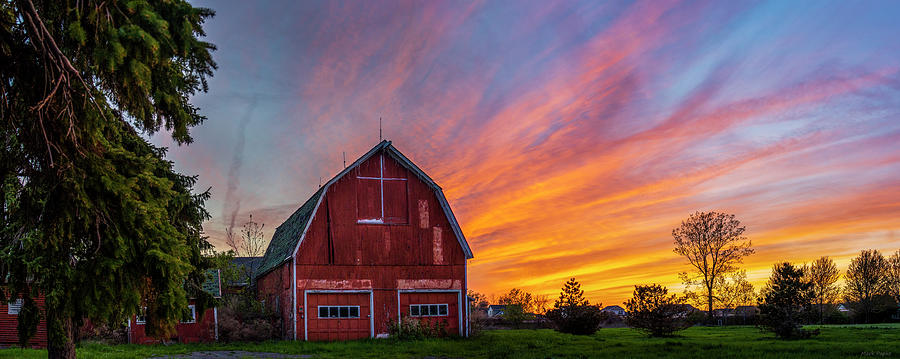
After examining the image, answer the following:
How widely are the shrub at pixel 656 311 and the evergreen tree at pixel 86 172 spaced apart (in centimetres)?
2129

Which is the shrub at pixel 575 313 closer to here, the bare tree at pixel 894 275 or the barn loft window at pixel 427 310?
the barn loft window at pixel 427 310

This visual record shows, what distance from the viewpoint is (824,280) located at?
202ft

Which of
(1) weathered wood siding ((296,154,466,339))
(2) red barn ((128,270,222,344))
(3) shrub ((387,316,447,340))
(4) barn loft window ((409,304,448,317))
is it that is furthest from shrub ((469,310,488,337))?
(2) red barn ((128,270,222,344))

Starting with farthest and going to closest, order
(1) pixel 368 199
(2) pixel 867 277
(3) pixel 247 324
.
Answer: (2) pixel 867 277 < (3) pixel 247 324 < (1) pixel 368 199

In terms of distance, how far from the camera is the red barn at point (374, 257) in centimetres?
2552

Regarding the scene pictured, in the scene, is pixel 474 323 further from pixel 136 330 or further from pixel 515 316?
pixel 515 316

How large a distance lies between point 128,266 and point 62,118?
200cm

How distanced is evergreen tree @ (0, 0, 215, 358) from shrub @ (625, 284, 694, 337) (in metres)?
21.3

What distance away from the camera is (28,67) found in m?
7.99

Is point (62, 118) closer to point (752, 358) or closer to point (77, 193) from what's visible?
point (77, 193)

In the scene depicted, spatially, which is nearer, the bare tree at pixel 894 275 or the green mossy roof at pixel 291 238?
the green mossy roof at pixel 291 238

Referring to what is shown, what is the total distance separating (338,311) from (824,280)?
55453 millimetres

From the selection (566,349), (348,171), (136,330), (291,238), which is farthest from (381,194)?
(136,330)

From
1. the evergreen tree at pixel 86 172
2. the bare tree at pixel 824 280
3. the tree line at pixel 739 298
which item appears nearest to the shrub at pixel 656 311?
the tree line at pixel 739 298
